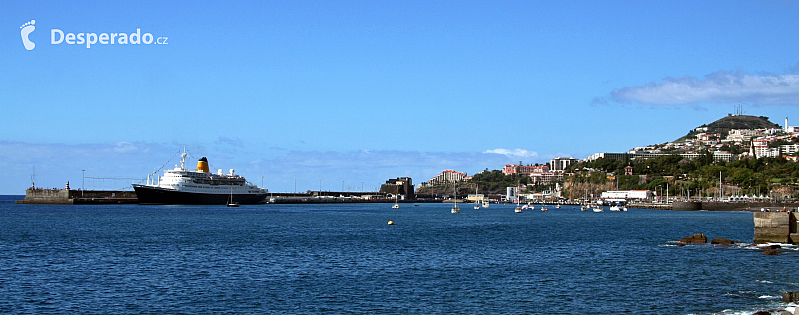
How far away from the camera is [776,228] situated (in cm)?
4347

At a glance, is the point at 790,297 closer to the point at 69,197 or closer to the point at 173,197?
the point at 173,197

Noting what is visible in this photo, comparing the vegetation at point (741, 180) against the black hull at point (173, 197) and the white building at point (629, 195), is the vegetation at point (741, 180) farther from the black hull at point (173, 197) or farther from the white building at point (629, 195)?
the black hull at point (173, 197)

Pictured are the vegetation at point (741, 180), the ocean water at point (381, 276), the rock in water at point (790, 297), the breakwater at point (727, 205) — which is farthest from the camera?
the vegetation at point (741, 180)

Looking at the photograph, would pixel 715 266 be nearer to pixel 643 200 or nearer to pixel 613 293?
pixel 613 293

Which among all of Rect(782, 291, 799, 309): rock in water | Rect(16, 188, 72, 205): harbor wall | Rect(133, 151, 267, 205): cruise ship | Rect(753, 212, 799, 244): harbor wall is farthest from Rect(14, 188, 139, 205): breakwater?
Rect(782, 291, 799, 309): rock in water

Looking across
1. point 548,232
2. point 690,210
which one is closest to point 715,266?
point 548,232

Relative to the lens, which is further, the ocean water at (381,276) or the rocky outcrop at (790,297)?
the ocean water at (381,276)

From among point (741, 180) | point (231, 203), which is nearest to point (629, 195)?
point (741, 180)

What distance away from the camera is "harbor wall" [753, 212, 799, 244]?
42.9 m

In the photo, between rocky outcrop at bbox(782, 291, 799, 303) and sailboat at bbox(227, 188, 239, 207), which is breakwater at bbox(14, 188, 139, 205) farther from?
rocky outcrop at bbox(782, 291, 799, 303)

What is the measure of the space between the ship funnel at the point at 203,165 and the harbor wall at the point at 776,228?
4251 inches

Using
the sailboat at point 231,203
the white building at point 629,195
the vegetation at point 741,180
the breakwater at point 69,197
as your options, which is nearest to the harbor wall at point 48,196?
the breakwater at point 69,197

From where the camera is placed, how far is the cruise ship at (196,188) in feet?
410

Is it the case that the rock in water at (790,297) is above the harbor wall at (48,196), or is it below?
below
